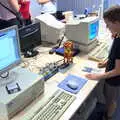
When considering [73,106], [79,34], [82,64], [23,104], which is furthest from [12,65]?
[79,34]

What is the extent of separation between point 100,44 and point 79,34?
0.34 metres

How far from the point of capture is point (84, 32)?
216 cm

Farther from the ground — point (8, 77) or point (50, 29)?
point (50, 29)

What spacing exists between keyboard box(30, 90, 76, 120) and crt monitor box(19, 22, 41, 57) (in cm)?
72

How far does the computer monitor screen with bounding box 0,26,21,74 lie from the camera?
1.46 metres

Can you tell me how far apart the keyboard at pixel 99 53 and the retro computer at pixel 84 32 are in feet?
0.23

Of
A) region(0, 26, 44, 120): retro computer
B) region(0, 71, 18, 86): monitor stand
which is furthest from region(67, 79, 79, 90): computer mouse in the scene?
region(0, 71, 18, 86): monitor stand

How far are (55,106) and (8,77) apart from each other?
37cm

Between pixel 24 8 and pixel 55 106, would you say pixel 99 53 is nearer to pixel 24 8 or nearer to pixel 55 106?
pixel 55 106

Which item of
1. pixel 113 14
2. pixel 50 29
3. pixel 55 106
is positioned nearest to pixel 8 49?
pixel 55 106

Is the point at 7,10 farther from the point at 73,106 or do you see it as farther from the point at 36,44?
the point at 73,106

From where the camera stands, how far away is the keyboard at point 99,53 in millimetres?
2100

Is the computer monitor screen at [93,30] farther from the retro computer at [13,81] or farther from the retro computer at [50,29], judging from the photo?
the retro computer at [13,81]

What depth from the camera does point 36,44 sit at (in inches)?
92.4
